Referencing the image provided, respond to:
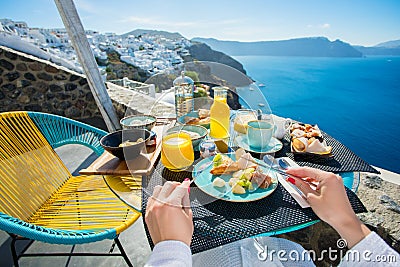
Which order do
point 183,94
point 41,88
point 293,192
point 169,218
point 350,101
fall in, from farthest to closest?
point 350,101 → point 41,88 → point 183,94 → point 293,192 → point 169,218

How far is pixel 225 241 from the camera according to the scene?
1.57 ft

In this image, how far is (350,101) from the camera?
57.3 feet

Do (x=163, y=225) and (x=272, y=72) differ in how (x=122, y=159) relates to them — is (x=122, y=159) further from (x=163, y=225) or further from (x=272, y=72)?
(x=272, y=72)

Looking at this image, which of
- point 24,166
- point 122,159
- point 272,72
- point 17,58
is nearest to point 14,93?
point 17,58

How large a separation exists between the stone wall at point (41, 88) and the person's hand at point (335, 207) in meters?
3.09

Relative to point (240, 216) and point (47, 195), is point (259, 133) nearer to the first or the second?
point (240, 216)

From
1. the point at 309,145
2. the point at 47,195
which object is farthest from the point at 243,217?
the point at 47,195

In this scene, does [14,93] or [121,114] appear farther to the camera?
[14,93]

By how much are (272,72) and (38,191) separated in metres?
27.7

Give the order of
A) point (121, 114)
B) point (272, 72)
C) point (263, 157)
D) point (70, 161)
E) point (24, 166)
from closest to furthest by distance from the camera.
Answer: point (263, 157) → point (24, 166) → point (70, 161) → point (121, 114) → point (272, 72)

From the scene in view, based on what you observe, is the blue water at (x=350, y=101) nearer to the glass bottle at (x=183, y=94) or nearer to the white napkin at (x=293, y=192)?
the glass bottle at (x=183, y=94)

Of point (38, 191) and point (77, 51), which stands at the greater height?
point (77, 51)

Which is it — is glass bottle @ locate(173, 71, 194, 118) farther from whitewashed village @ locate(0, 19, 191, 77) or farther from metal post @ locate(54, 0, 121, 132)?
metal post @ locate(54, 0, 121, 132)

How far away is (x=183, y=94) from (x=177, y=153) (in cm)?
44
